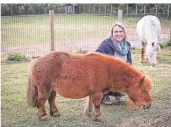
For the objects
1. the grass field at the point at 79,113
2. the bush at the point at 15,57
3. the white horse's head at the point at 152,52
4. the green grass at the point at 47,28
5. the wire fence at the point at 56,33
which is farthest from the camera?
the wire fence at the point at 56,33

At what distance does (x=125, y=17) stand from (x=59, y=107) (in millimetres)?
4329

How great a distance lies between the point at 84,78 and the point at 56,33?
543 centimetres

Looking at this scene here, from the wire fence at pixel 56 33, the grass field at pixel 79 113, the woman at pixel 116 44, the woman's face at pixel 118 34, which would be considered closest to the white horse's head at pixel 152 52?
the wire fence at pixel 56 33

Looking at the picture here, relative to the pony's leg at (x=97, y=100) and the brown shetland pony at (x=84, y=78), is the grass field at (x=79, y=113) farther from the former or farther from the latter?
the brown shetland pony at (x=84, y=78)

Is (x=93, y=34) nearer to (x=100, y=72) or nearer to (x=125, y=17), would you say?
(x=125, y=17)

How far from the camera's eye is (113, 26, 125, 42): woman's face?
13.0 ft

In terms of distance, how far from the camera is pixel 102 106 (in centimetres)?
416

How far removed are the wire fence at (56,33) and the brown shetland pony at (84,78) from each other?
390cm

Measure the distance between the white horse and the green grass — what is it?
249 millimetres

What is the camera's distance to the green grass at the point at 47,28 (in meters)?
7.53

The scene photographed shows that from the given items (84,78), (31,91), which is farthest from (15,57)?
(84,78)

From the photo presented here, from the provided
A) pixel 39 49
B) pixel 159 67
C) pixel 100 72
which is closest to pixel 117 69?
pixel 100 72

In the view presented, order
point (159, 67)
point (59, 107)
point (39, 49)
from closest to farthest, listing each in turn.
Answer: point (59, 107), point (159, 67), point (39, 49)

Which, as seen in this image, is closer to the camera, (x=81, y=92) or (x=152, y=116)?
(x=81, y=92)
